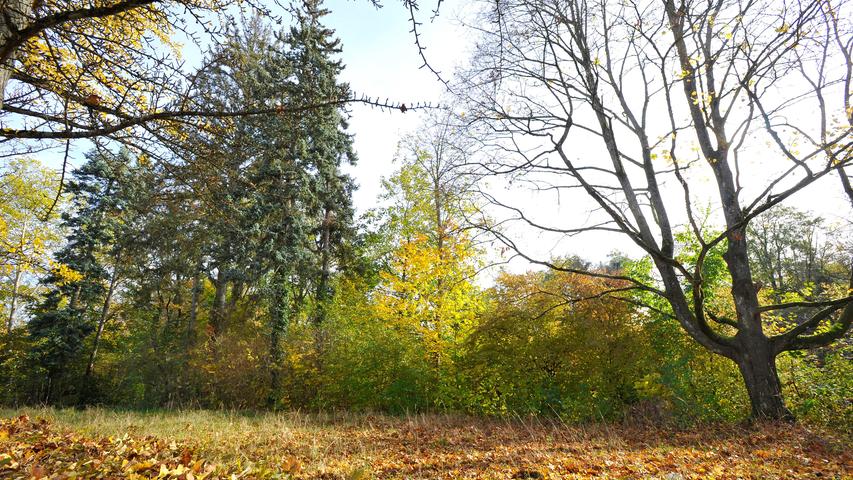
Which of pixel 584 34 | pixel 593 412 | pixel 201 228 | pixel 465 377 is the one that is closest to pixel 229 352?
pixel 201 228

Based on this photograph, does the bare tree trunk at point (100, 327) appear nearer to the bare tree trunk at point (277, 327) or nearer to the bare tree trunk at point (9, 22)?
the bare tree trunk at point (277, 327)

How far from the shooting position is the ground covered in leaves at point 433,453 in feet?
13.2

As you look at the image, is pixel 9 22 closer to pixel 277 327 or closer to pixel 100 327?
pixel 277 327

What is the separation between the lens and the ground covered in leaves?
402 centimetres

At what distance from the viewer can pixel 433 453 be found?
5.98 metres

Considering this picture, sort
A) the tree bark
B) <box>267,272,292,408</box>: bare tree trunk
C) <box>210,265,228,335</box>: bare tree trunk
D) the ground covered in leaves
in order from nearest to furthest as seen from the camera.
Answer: the ground covered in leaves
the tree bark
<box>267,272,292,408</box>: bare tree trunk
<box>210,265,228,335</box>: bare tree trunk

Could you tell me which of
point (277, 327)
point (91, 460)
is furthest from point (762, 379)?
point (277, 327)

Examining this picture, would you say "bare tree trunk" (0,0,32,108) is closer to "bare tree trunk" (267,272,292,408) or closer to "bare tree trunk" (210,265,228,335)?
"bare tree trunk" (267,272,292,408)

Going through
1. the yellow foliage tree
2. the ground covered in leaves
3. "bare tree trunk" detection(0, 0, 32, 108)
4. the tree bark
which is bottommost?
the ground covered in leaves

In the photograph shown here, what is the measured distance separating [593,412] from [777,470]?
4.76 m

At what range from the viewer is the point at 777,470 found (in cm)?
421

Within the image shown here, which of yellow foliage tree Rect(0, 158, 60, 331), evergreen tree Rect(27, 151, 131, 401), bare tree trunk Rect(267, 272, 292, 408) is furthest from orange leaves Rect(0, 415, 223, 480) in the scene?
evergreen tree Rect(27, 151, 131, 401)

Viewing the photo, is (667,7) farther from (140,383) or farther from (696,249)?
(140,383)

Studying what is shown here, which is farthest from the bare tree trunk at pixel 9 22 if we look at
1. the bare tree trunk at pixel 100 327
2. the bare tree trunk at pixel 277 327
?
the bare tree trunk at pixel 100 327
